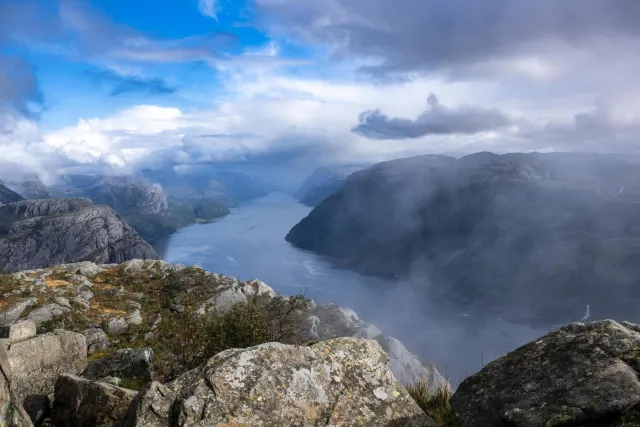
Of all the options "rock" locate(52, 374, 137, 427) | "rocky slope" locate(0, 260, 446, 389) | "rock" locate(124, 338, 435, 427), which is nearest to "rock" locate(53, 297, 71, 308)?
"rocky slope" locate(0, 260, 446, 389)

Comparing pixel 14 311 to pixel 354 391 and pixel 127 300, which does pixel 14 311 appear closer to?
pixel 127 300

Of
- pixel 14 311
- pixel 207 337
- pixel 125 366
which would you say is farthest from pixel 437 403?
pixel 14 311

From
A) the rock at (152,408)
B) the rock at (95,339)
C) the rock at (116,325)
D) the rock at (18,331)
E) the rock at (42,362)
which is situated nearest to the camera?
the rock at (152,408)

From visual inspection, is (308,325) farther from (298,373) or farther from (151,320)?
(298,373)

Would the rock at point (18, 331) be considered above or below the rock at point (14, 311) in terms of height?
above

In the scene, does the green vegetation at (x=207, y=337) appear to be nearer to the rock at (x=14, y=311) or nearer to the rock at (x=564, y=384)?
the rock at (x=564, y=384)

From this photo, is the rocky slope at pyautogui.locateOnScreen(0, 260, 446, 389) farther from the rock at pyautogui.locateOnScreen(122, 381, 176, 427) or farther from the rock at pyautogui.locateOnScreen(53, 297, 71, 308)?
the rock at pyautogui.locateOnScreen(122, 381, 176, 427)

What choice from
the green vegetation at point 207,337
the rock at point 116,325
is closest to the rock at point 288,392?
the green vegetation at point 207,337
